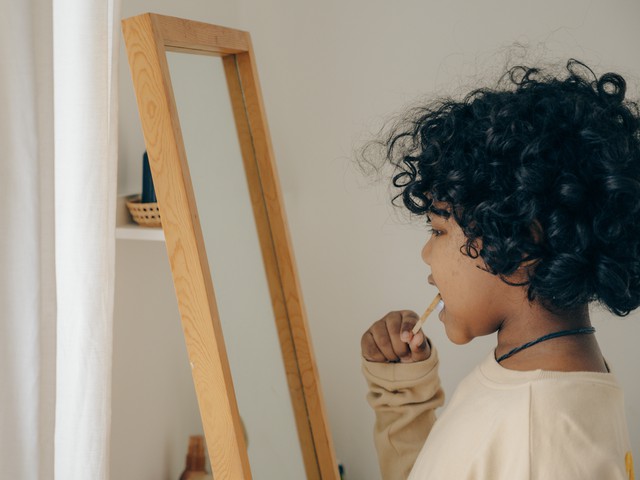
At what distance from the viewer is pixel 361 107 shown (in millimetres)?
1676

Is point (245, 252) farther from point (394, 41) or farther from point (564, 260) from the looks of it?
point (394, 41)

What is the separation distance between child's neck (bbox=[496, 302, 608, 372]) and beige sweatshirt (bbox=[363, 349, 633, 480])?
17mm

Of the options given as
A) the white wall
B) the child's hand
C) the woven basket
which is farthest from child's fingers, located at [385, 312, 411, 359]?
the white wall

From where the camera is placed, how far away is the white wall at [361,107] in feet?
4.97

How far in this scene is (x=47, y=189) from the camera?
Result: 2.36 ft

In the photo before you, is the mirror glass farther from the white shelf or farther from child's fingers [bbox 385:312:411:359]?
child's fingers [bbox 385:312:411:359]

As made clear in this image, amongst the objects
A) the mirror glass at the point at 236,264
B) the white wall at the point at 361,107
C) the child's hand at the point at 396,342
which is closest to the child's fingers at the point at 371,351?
the child's hand at the point at 396,342

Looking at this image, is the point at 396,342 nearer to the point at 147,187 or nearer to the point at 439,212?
the point at 439,212

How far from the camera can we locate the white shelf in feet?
3.48

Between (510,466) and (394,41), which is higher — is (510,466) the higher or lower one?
the lower one

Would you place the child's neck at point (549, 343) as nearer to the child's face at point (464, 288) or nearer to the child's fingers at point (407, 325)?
the child's face at point (464, 288)

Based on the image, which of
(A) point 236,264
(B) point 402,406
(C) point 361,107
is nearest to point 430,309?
(B) point 402,406

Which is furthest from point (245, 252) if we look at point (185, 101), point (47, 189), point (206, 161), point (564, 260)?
point (564, 260)

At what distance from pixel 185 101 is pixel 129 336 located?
543 millimetres
